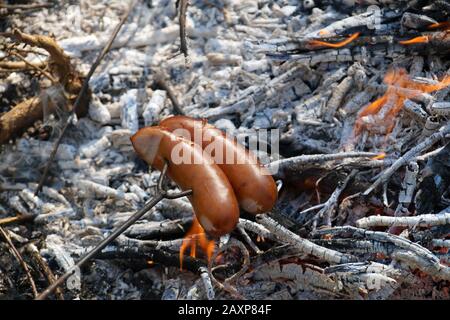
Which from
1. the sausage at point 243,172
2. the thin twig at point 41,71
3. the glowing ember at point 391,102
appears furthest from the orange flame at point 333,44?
the thin twig at point 41,71

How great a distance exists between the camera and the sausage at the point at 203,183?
4.02 metres

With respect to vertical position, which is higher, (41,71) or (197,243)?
(41,71)

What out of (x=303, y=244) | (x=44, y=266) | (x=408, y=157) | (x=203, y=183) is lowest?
(x=44, y=266)

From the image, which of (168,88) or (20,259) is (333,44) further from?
(20,259)

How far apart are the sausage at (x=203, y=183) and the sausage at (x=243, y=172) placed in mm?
122

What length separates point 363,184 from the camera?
4707 millimetres

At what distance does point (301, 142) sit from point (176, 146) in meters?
1.34

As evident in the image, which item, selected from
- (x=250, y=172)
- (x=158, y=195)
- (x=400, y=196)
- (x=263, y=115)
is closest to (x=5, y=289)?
(x=158, y=195)

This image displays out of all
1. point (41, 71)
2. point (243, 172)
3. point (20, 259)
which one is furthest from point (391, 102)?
point (20, 259)

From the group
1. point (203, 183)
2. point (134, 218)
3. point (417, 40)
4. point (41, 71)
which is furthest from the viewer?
point (41, 71)

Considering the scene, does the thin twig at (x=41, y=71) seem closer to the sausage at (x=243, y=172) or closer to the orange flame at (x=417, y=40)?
the sausage at (x=243, y=172)

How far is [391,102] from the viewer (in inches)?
200

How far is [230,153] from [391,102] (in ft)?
4.97

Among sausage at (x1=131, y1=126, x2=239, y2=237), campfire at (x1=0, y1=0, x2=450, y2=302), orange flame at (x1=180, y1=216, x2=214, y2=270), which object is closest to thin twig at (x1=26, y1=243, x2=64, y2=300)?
campfire at (x1=0, y1=0, x2=450, y2=302)
